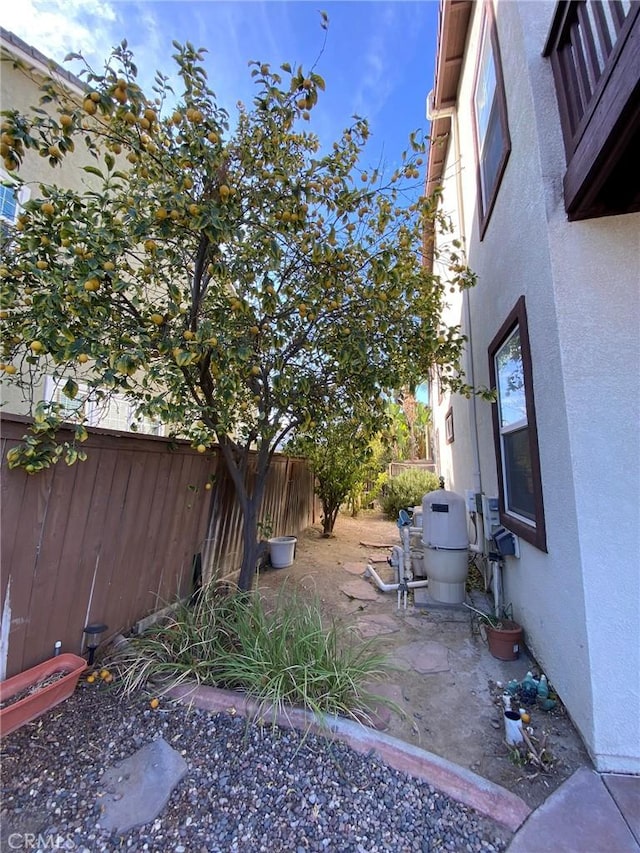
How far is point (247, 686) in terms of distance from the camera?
2.49 metres

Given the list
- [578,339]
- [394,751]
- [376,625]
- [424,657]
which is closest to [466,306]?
[578,339]

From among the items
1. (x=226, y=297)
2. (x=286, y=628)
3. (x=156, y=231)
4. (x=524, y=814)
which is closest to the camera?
(x=524, y=814)

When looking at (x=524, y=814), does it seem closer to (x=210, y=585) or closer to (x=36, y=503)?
(x=210, y=585)

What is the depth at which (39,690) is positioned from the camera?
7.06 ft

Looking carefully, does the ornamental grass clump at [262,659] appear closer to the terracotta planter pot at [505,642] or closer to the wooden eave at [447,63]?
the terracotta planter pot at [505,642]

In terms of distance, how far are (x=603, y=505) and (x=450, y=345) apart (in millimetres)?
1978

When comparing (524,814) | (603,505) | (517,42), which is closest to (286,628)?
(524,814)

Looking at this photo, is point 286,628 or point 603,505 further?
point 286,628

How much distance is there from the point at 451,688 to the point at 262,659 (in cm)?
138

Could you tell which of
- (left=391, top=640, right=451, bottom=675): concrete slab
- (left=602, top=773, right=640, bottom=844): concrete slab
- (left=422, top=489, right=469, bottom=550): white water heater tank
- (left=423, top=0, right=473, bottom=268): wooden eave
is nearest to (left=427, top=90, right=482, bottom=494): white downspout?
(left=423, top=0, right=473, bottom=268): wooden eave

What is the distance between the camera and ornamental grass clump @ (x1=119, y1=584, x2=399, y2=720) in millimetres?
2352

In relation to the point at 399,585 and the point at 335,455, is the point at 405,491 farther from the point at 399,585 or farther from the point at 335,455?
the point at 399,585

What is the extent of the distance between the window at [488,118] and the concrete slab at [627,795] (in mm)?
4370

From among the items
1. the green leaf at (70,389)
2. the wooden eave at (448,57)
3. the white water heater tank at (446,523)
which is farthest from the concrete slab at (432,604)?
the wooden eave at (448,57)
